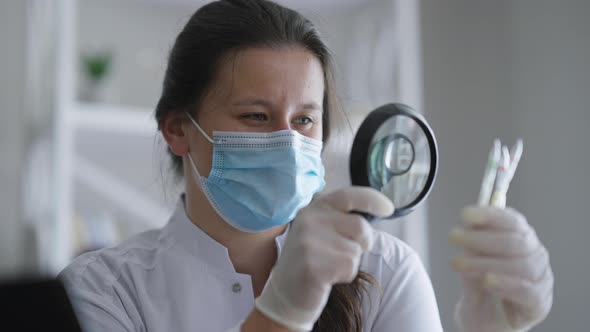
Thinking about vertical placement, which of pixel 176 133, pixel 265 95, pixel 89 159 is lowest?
pixel 89 159

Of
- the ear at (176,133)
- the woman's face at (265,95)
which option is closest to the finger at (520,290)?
the woman's face at (265,95)

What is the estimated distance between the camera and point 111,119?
210cm

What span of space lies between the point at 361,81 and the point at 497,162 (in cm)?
178

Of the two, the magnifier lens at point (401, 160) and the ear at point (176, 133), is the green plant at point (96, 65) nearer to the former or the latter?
the ear at point (176, 133)

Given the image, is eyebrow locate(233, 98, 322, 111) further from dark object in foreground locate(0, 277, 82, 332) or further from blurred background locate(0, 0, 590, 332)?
dark object in foreground locate(0, 277, 82, 332)

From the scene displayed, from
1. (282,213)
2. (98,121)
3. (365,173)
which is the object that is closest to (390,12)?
(98,121)

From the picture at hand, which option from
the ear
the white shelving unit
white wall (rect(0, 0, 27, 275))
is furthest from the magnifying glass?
white wall (rect(0, 0, 27, 275))

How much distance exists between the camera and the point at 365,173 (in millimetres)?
877

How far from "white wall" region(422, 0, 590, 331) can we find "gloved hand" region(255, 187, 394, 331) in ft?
4.68

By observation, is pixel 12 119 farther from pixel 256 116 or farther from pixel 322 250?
pixel 322 250

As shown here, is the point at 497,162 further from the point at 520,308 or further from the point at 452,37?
the point at 452,37

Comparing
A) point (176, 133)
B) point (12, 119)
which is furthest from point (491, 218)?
point (12, 119)

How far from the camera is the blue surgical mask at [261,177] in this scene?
47.0 inches

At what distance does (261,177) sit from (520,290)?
572 mm
